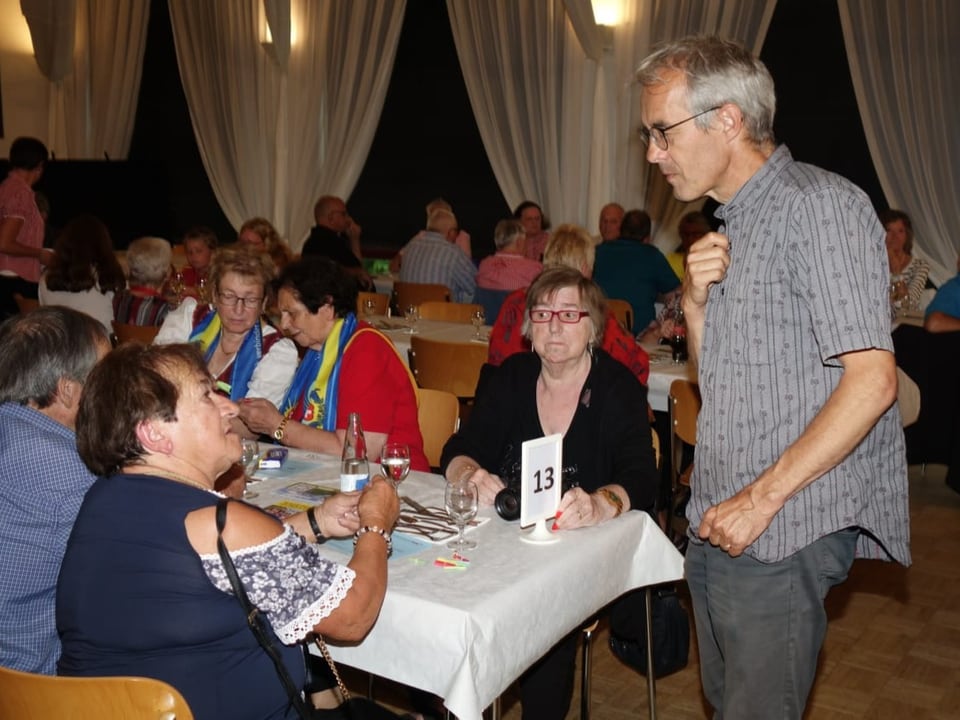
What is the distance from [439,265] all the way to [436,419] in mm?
4148

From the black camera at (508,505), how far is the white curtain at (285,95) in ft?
26.0

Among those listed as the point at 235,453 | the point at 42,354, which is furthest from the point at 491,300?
the point at 235,453

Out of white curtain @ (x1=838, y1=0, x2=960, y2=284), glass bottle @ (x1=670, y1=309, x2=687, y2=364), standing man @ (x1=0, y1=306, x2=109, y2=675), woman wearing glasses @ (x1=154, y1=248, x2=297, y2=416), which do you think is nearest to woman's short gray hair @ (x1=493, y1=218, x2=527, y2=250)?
glass bottle @ (x1=670, y1=309, x2=687, y2=364)

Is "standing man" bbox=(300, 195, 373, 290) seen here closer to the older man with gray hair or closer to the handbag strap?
the older man with gray hair

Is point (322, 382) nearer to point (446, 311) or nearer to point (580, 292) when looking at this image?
point (580, 292)

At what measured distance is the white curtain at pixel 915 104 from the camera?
703 centimetres

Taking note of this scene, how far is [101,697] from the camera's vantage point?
155 centimetres

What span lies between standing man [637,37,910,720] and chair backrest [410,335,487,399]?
3021 mm

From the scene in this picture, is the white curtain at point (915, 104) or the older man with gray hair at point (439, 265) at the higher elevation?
the white curtain at point (915, 104)

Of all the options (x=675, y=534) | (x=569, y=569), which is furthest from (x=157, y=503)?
(x=675, y=534)

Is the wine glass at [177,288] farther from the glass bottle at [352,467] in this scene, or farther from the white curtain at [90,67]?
the white curtain at [90,67]

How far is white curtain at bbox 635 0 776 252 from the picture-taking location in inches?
299

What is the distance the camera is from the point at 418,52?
32.2 ft

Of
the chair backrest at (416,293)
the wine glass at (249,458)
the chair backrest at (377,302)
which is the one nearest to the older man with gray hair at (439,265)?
the chair backrest at (416,293)
